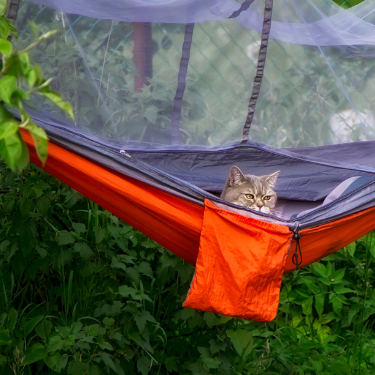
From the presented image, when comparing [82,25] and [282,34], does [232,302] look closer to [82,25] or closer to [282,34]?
[82,25]

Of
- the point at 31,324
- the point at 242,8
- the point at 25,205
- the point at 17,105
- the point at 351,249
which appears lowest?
the point at 31,324

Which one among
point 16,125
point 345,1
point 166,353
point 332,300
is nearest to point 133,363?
point 166,353

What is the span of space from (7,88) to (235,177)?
65.6 inches

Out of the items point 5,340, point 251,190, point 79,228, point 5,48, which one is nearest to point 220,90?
point 251,190

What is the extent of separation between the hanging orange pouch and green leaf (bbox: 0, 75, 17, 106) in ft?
3.19

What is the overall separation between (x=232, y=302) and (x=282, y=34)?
1.15 m

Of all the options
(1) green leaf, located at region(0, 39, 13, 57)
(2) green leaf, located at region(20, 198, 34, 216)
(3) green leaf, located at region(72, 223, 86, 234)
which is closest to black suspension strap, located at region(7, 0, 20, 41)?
(2) green leaf, located at region(20, 198, 34, 216)

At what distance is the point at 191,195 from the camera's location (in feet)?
5.00

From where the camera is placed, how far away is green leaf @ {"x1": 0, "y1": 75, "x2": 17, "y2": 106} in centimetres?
57

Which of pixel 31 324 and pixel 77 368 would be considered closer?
pixel 77 368

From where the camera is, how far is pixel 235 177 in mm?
2203

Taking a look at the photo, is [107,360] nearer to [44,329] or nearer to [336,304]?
[44,329]

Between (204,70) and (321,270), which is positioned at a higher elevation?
(204,70)

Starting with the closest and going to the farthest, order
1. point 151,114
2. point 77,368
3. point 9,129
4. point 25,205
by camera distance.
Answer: point 9,129, point 77,368, point 25,205, point 151,114
